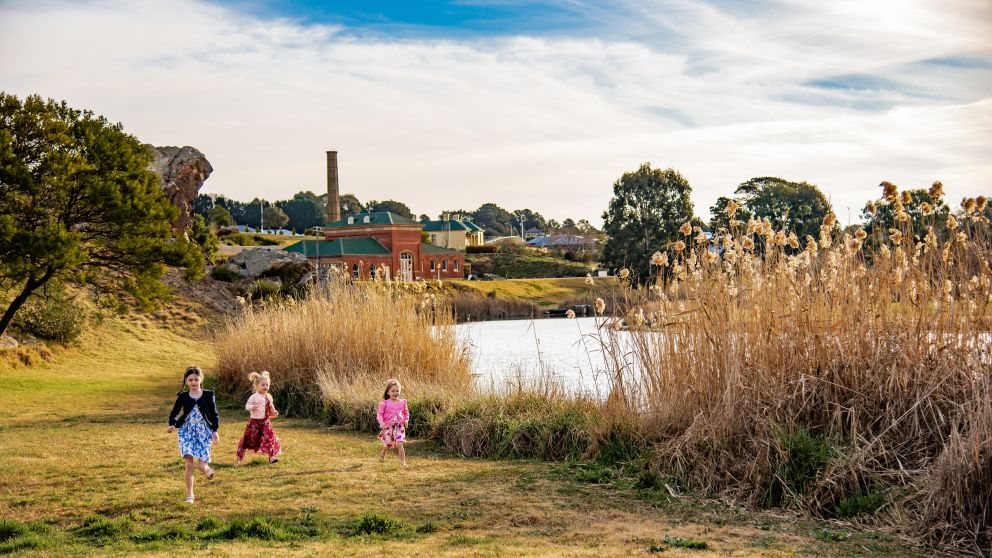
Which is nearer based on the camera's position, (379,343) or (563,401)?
(563,401)

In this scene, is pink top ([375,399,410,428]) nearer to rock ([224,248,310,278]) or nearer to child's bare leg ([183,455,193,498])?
child's bare leg ([183,455,193,498])

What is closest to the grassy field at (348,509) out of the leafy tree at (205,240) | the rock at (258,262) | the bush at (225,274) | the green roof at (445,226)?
the bush at (225,274)

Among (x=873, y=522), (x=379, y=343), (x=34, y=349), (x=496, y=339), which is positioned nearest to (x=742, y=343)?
(x=873, y=522)

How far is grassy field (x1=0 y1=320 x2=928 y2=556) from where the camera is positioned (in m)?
5.90

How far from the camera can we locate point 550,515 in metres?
A: 6.84

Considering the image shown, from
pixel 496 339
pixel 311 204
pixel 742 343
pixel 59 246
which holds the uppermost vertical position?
pixel 311 204

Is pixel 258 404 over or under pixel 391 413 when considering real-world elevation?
over

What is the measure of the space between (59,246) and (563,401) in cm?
978

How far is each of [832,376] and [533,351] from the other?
71.6ft

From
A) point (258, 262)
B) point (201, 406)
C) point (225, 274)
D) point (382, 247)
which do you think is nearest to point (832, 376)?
point (201, 406)

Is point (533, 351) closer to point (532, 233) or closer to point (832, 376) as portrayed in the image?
point (832, 376)

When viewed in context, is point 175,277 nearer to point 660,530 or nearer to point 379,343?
point 379,343

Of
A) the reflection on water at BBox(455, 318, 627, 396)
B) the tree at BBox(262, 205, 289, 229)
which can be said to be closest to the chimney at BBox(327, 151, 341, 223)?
the reflection on water at BBox(455, 318, 627, 396)

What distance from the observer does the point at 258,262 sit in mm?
36562
